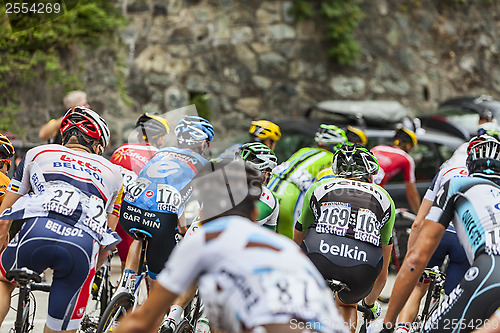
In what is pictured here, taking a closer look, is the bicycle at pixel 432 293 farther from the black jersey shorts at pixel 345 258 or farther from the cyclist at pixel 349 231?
the black jersey shorts at pixel 345 258

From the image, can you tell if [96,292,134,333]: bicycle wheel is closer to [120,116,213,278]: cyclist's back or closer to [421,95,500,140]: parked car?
[120,116,213,278]: cyclist's back

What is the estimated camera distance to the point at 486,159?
13.9ft

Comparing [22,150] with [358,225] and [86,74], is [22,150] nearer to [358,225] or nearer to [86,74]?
[86,74]

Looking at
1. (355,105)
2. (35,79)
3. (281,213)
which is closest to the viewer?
(281,213)

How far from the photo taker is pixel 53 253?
4441 mm

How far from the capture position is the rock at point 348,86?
50.9 feet

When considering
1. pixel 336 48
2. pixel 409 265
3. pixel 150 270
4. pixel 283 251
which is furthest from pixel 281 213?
pixel 336 48

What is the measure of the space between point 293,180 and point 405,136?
2.34 meters

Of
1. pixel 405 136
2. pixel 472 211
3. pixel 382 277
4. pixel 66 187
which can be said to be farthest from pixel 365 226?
pixel 405 136

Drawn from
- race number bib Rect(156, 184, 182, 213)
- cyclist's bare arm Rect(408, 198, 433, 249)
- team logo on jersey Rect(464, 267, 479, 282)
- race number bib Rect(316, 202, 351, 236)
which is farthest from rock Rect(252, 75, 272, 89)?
team logo on jersey Rect(464, 267, 479, 282)

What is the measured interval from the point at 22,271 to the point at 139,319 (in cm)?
185

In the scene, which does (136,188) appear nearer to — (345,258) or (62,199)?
(62,199)

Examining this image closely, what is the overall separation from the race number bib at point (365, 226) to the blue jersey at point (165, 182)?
4.50 feet

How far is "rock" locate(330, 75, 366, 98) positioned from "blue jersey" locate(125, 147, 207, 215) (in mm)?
10003
